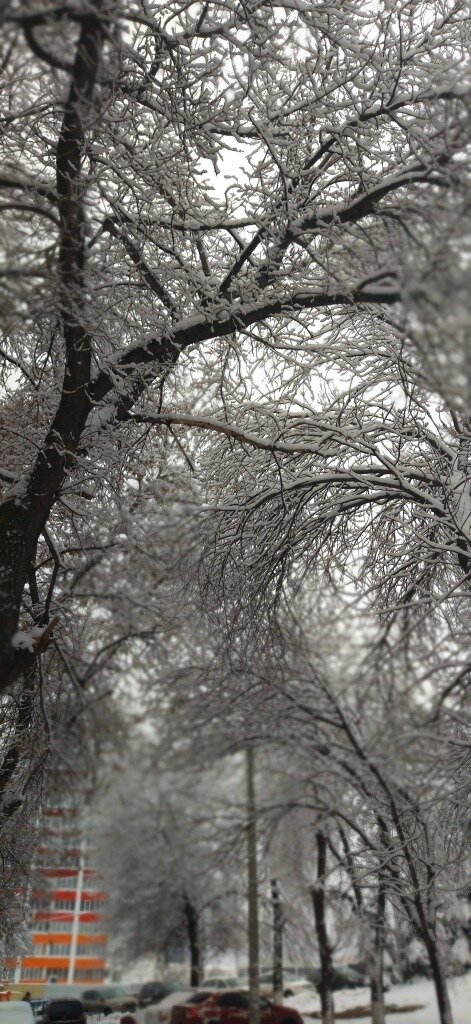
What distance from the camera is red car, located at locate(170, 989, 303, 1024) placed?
52.8ft

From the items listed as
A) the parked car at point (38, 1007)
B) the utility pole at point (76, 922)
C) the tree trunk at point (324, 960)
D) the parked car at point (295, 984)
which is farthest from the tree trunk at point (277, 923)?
the parked car at point (38, 1007)

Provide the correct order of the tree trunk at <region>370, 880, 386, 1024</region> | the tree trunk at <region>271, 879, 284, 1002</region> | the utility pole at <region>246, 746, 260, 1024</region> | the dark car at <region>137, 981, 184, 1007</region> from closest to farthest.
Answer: the utility pole at <region>246, 746, 260, 1024</region> → the tree trunk at <region>370, 880, 386, 1024</region> → the tree trunk at <region>271, 879, 284, 1002</region> → the dark car at <region>137, 981, 184, 1007</region>

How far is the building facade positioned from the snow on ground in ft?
18.0

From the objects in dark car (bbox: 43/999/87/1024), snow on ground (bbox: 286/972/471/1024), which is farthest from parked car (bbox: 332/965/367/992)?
dark car (bbox: 43/999/87/1024)

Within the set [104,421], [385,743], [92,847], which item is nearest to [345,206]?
[104,421]

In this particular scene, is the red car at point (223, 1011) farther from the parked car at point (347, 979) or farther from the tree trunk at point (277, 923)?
the parked car at point (347, 979)

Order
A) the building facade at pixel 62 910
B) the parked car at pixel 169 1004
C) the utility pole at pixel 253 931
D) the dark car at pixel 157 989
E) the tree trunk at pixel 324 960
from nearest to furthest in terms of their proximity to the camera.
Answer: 1. the building facade at pixel 62 910
2. the tree trunk at pixel 324 960
3. the utility pole at pixel 253 931
4. the parked car at pixel 169 1004
5. the dark car at pixel 157 989

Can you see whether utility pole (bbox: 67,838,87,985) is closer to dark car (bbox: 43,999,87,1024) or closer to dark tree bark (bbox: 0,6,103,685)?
dark car (bbox: 43,999,87,1024)

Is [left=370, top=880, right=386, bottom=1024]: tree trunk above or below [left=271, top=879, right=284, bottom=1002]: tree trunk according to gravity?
below

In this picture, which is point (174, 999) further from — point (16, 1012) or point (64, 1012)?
point (16, 1012)

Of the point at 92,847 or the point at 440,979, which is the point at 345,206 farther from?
the point at 92,847

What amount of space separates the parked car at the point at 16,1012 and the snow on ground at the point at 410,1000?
12903mm

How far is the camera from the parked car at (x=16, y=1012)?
25.8 ft

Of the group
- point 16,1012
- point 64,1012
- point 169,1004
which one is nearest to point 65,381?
point 16,1012
